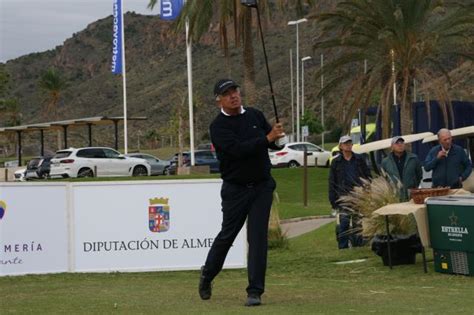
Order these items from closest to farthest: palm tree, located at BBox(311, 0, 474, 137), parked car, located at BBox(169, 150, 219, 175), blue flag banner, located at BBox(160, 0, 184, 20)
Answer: palm tree, located at BBox(311, 0, 474, 137) < blue flag banner, located at BBox(160, 0, 184, 20) < parked car, located at BBox(169, 150, 219, 175)

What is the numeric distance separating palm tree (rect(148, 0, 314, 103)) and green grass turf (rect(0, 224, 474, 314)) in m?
20.3

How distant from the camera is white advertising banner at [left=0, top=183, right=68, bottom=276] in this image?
38.8 feet

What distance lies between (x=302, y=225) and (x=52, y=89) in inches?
3264

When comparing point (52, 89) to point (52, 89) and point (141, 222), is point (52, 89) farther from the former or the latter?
point (141, 222)

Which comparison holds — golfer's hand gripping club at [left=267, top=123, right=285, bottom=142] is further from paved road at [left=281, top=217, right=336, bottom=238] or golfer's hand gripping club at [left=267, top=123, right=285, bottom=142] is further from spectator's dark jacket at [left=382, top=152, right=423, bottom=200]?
paved road at [left=281, top=217, right=336, bottom=238]

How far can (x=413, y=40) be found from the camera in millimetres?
28594

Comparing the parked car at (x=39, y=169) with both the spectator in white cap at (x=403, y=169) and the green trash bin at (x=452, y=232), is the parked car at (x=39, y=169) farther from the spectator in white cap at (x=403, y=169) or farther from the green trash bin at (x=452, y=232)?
the green trash bin at (x=452, y=232)

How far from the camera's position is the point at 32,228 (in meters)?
11.9

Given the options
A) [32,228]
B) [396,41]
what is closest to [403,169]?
[32,228]

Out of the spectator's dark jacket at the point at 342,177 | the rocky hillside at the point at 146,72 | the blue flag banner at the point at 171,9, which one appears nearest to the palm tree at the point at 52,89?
the rocky hillside at the point at 146,72

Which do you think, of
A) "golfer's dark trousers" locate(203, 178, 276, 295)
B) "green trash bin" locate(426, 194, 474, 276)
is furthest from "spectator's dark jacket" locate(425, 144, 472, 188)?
"golfer's dark trousers" locate(203, 178, 276, 295)

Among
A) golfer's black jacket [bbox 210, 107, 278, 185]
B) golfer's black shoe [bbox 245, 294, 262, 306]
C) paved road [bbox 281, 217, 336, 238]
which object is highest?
golfer's black jacket [bbox 210, 107, 278, 185]

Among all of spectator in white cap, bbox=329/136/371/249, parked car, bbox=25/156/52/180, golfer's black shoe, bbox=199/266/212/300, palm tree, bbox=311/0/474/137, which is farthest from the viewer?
parked car, bbox=25/156/52/180

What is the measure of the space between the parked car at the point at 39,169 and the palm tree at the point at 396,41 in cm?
1992
